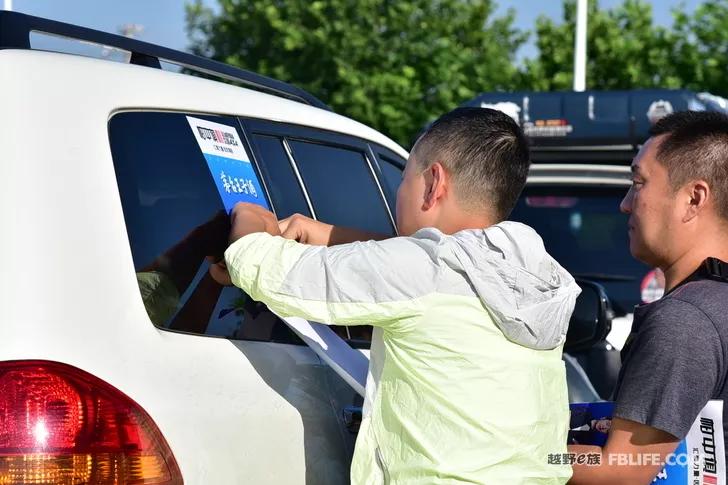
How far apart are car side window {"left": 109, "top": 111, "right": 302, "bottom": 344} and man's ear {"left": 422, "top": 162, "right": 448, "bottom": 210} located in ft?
1.43

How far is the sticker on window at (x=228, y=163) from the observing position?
8.16 feet

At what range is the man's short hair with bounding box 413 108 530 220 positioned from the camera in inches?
92.1

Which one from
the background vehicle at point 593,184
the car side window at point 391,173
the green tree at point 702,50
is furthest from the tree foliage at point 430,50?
the car side window at point 391,173

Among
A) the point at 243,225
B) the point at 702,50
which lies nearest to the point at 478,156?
the point at 243,225

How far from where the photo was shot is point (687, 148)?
8.97 ft

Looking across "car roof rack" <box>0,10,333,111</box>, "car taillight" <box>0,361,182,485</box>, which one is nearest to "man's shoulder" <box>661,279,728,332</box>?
"car taillight" <box>0,361,182,485</box>

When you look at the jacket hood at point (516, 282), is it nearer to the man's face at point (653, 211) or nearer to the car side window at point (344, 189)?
the man's face at point (653, 211)

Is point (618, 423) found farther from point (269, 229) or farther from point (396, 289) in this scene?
point (269, 229)

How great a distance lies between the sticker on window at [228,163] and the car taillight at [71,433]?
2.01 ft

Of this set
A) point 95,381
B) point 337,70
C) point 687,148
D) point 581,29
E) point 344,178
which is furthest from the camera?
point 337,70

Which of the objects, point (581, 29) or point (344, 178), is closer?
point (344, 178)

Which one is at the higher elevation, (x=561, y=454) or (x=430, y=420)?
(x=430, y=420)

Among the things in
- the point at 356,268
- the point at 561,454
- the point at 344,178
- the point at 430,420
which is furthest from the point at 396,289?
the point at 344,178

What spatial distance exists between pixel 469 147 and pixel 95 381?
884 millimetres
